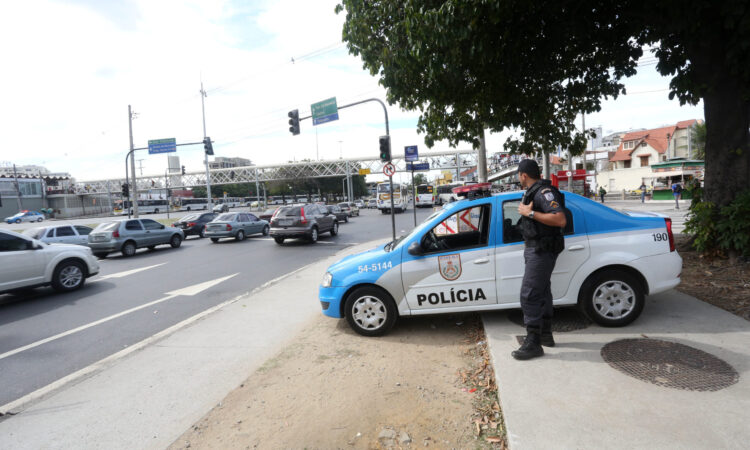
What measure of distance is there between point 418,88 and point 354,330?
5.38 m

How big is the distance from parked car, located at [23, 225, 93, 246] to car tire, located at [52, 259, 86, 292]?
6.49 meters

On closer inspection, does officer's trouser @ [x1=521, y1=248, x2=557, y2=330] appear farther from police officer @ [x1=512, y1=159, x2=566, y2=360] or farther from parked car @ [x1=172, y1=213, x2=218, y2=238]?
parked car @ [x1=172, y1=213, x2=218, y2=238]

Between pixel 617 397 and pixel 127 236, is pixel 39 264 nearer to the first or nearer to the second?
pixel 127 236

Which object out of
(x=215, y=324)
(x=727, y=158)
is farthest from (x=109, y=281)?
(x=727, y=158)

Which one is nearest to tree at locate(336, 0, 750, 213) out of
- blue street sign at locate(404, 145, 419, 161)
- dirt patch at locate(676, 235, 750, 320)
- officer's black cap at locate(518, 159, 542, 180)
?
dirt patch at locate(676, 235, 750, 320)

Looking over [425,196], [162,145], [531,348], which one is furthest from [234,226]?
[425,196]

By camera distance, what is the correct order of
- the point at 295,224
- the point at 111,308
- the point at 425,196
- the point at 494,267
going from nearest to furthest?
the point at 494,267 < the point at 111,308 < the point at 295,224 < the point at 425,196

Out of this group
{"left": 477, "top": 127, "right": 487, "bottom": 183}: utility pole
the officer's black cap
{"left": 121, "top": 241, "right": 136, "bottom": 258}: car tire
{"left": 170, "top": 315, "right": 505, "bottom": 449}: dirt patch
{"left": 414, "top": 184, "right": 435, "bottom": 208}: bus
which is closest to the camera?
{"left": 170, "top": 315, "right": 505, "bottom": 449}: dirt patch

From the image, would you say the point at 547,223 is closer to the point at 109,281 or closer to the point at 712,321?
the point at 712,321

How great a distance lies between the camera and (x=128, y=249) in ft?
49.4

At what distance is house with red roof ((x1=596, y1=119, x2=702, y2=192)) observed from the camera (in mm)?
50719

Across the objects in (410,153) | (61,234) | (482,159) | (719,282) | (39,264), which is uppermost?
(410,153)

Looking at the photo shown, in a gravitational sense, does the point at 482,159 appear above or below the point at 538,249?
above

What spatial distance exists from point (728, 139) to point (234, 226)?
17554 mm
